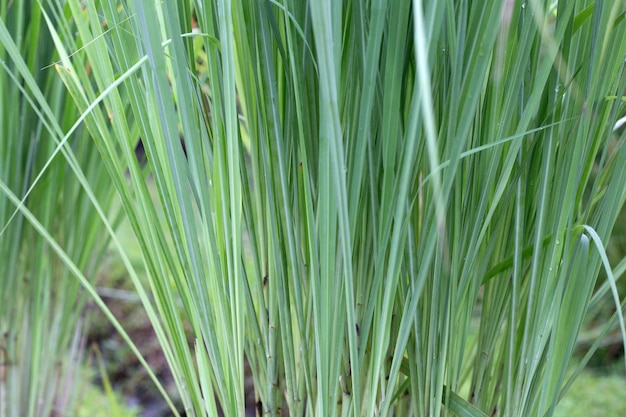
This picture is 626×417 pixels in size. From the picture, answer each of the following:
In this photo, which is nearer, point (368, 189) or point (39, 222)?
point (368, 189)

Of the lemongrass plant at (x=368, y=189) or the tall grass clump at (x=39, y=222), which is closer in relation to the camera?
the lemongrass plant at (x=368, y=189)

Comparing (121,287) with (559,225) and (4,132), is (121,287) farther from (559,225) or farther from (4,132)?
(559,225)

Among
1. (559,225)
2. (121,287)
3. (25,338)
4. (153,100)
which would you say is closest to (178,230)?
(153,100)

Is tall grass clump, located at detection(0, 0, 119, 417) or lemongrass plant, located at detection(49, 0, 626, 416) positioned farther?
tall grass clump, located at detection(0, 0, 119, 417)
